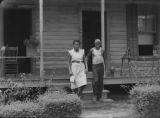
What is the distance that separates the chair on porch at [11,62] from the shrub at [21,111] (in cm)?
460

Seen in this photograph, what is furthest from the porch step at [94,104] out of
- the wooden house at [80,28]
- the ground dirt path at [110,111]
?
the wooden house at [80,28]

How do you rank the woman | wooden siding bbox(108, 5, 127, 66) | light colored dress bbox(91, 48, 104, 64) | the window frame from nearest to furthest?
the woman, light colored dress bbox(91, 48, 104, 64), wooden siding bbox(108, 5, 127, 66), the window frame

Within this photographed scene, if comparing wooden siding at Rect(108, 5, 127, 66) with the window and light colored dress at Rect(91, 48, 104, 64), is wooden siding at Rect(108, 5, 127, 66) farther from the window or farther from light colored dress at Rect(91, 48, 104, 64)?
light colored dress at Rect(91, 48, 104, 64)

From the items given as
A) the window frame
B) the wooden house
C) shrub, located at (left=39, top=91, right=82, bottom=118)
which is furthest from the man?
the window frame

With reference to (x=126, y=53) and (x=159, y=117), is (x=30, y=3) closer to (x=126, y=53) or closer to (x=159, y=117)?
(x=126, y=53)

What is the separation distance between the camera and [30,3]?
15.3 meters

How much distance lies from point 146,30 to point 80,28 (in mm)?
2831

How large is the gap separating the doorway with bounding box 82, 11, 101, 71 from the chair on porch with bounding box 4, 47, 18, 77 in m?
3.27

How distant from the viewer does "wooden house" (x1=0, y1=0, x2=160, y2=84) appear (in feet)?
50.3

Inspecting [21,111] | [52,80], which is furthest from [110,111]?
[21,111]

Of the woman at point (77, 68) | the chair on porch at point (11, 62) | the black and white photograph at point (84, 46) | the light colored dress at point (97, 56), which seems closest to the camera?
the woman at point (77, 68)

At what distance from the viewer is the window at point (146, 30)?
53.9 ft

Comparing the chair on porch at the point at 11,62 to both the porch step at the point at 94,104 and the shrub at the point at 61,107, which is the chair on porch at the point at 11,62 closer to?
Answer: the porch step at the point at 94,104

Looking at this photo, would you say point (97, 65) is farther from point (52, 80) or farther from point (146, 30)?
point (146, 30)
